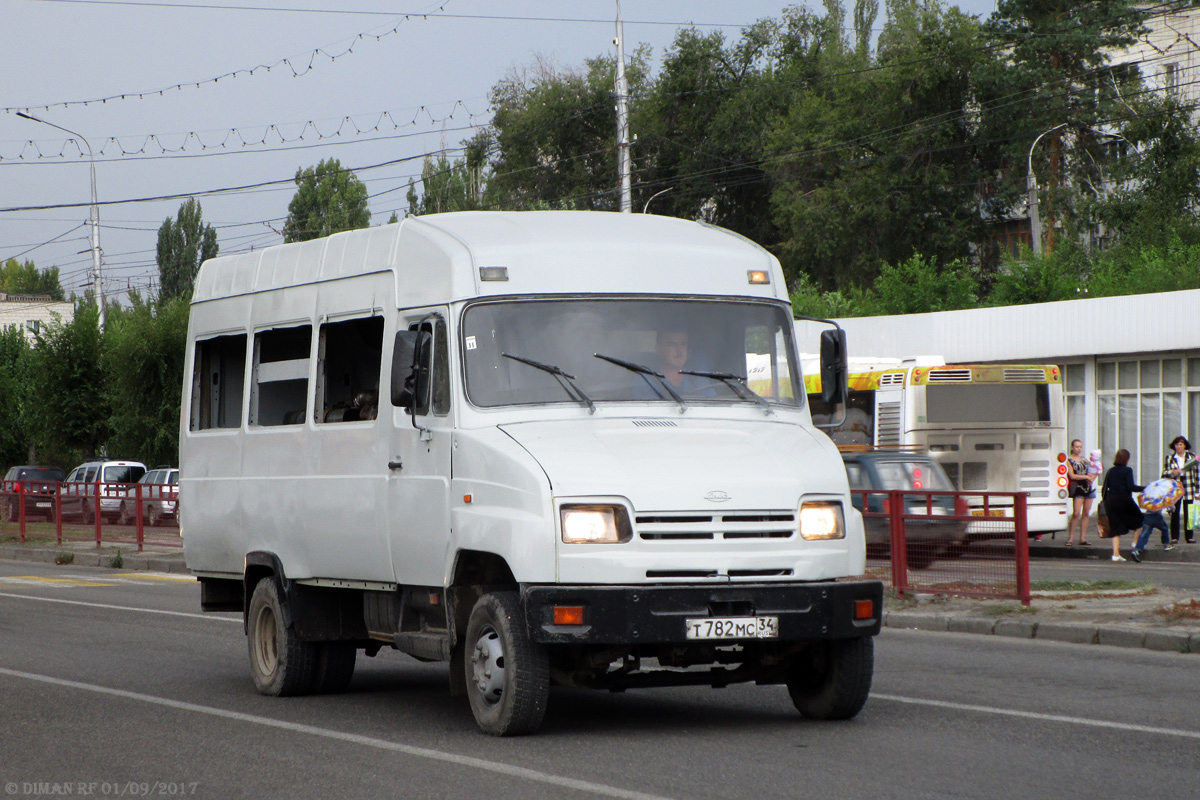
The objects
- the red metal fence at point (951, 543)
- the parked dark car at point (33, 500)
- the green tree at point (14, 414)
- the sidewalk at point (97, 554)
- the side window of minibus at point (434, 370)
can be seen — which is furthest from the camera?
the green tree at point (14, 414)

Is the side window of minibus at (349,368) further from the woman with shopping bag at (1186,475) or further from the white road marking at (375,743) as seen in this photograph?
the woman with shopping bag at (1186,475)

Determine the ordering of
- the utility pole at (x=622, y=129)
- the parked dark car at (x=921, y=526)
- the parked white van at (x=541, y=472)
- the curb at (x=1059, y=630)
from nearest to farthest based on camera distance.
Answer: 1. the parked white van at (x=541, y=472)
2. the curb at (x=1059, y=630)
3. the parked dark car at (x=921, y=526)
4. the utility pole at (x=622, y=129)

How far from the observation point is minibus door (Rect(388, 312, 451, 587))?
855 centimetres

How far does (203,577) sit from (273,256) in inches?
97.7

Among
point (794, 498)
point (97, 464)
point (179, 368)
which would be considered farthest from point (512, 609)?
point (179, 368)

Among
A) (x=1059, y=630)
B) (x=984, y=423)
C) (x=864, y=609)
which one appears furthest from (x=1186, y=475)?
(x=864, y=609)

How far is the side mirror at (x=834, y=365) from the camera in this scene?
9492 mm

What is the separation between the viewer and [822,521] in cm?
815

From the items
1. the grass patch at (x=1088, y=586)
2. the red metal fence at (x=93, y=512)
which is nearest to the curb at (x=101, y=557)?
the red metal fence at (x=93, y=512)

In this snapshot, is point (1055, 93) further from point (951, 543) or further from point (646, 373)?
point (646, 373)

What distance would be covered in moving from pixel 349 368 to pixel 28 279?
14627cm

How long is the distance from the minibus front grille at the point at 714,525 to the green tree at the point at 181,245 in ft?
275

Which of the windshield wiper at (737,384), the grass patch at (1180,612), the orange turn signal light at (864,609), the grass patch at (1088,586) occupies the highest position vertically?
the windshield wiper at (737,384)

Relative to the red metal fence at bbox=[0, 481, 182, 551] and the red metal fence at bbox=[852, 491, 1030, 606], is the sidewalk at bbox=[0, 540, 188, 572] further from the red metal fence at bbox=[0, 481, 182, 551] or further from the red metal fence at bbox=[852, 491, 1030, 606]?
the red metal fence at bbox=[852, 491, 1030, 606]
